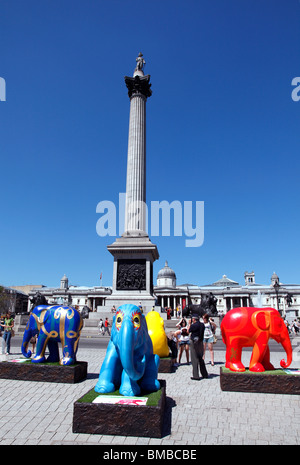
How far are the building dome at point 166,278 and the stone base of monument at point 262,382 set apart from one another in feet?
297

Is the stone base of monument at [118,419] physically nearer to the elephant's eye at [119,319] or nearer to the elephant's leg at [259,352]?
the elephant's eye at [119,319]

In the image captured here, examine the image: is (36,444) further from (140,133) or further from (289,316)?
(289,316)

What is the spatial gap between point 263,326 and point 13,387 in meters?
6.43

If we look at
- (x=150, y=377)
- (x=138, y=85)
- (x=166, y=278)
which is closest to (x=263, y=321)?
(x=150, y=377)

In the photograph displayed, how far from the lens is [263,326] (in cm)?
780

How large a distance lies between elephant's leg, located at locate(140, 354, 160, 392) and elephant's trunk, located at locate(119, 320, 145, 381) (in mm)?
728

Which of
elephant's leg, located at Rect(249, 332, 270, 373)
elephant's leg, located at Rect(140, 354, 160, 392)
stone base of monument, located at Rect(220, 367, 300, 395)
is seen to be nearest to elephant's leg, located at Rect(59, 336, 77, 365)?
elephant's leg, located at Rect(140, 354, 160, 392)

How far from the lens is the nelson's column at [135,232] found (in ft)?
79.5

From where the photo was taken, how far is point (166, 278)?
98.1 metres

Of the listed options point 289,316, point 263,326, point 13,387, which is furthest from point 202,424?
point 289,316

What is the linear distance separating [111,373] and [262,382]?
3846 millimetres

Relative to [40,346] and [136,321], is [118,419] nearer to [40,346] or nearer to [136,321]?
[136,321]

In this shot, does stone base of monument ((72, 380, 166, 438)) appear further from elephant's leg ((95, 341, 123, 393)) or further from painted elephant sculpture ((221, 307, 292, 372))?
painted elephant sculpture ((221, 307, 292, 372))

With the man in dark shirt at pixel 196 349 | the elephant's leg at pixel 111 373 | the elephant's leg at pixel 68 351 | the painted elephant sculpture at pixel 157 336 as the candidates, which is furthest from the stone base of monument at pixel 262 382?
the elephant's leg at pixel 68 351
